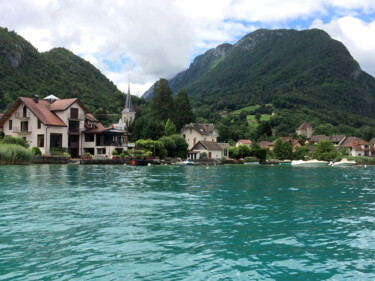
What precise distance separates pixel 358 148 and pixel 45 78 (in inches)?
4300

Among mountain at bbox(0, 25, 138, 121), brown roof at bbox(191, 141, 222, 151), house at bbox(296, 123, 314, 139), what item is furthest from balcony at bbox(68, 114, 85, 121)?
house at bbox(296, 123, 314, 139)

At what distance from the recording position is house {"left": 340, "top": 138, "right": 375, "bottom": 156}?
414ft

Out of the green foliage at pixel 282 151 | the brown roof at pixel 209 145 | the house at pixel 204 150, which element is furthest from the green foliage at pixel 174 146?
the green foliage at pixel 282 151

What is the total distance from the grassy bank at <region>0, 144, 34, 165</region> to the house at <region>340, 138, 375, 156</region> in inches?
4388

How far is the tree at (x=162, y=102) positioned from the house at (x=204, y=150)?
14.5 metres

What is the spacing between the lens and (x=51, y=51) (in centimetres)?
16012

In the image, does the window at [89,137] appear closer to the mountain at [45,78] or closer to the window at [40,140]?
the window at [40,140]

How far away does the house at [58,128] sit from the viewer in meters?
61.9

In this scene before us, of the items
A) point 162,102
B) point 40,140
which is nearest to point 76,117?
point 40,140

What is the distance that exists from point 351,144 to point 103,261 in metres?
134

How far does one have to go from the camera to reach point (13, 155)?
44625 millimetres

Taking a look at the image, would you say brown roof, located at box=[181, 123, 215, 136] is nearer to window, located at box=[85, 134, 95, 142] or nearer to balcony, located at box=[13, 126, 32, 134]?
window, located at box=[85, 134, 95, 142]

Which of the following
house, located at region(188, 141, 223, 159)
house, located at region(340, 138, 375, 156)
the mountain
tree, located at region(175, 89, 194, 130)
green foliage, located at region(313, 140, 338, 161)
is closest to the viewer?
house, located at region(188, 141, 223, 159)

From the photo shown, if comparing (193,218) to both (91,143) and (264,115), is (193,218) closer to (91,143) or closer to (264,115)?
(91,143)
